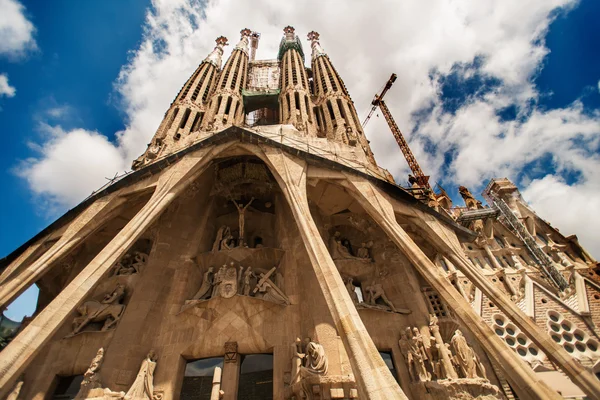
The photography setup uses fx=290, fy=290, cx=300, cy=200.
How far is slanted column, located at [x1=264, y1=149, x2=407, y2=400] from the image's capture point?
15.1 ft

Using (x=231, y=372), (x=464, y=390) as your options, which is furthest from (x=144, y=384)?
(x=464, y=390)

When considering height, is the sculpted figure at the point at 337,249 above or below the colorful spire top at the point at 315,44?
below

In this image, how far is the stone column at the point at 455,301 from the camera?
5.16 m

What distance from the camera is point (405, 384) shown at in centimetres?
770

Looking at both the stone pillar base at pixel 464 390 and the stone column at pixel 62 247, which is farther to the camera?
the stone column at pixel 62 247

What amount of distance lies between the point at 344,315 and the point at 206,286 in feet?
19.7

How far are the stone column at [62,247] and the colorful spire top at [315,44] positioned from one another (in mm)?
26128

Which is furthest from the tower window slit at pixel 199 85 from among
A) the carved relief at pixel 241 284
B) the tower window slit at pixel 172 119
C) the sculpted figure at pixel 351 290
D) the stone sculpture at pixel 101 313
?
the sculpted figure at pixel 351 290

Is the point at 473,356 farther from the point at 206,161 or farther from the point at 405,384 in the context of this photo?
the point at 206,161

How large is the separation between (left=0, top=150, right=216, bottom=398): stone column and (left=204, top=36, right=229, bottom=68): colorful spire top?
21.8 m

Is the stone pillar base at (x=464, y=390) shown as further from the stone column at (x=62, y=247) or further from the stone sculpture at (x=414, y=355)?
the stone column at (x=62, y=247)

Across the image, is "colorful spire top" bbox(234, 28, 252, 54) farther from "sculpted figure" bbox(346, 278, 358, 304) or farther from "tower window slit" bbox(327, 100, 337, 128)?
"sculpted figure" bbox(346, 278, 358, 304)

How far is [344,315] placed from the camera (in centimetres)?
583

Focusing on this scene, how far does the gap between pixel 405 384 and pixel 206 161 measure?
9665 mm
